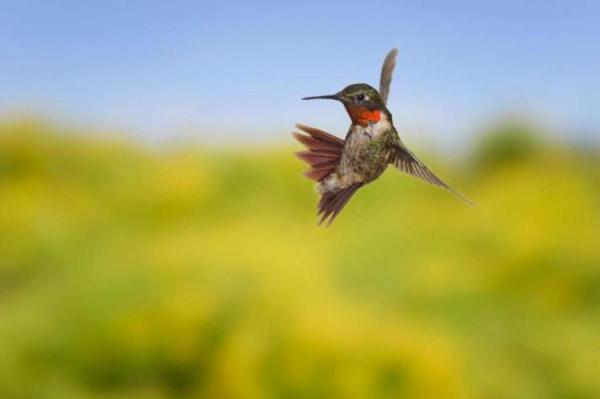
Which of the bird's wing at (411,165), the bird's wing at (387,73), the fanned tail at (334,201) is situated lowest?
the fanned tail at (334,201)

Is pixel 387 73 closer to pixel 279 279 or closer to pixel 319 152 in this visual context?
pixel 319 152

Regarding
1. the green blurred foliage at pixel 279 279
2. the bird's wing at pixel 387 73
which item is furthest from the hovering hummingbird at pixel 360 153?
the green blurred foliage at pixel 279 279

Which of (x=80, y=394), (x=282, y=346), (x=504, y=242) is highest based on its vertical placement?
(x=504, y=242)

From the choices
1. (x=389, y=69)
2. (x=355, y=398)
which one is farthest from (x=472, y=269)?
(x=389, y=69)

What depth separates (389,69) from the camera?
8.3 inches

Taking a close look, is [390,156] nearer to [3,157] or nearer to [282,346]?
[282,346]

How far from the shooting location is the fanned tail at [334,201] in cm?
20

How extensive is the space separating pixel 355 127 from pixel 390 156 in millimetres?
13

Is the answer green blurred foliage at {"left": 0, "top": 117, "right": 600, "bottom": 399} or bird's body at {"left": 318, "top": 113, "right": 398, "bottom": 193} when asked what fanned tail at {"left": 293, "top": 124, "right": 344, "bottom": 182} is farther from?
green blurred foliage at {"left": 0, "top": 117, "right": 600, "bottom": 399}

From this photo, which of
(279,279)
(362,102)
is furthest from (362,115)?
(279,279)

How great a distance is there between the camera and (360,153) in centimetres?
19

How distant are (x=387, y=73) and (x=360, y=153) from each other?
0.03 meters

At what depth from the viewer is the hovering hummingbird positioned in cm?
19

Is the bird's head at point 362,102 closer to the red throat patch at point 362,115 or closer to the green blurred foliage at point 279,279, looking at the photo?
the red throat patch at point 362,115
